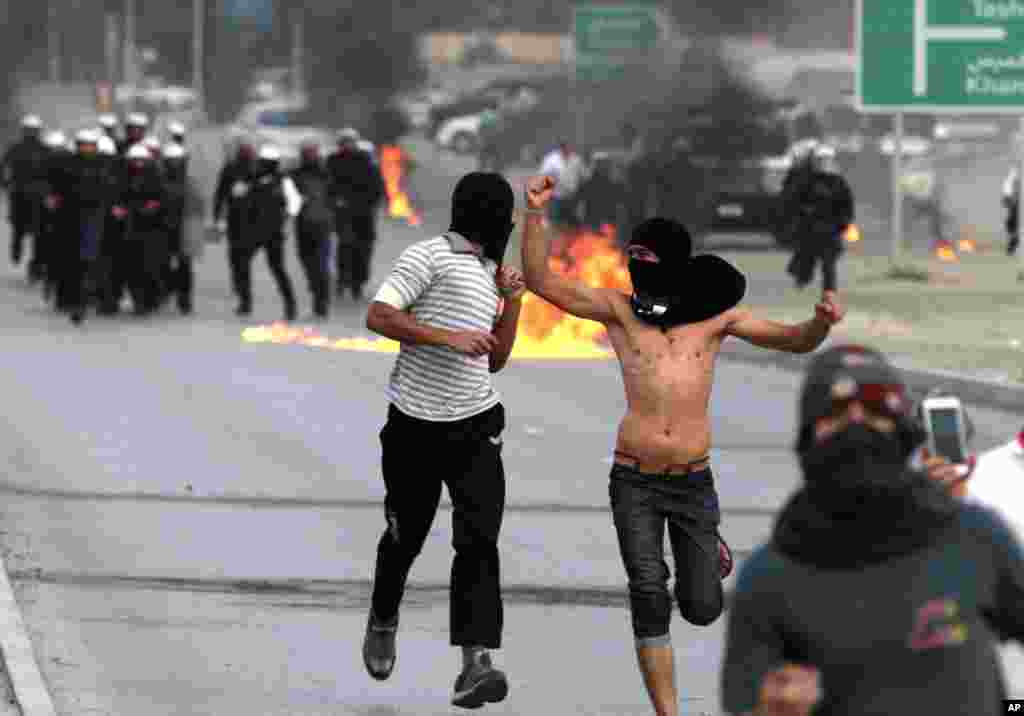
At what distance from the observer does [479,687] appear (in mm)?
9141

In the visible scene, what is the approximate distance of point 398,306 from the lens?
915cm

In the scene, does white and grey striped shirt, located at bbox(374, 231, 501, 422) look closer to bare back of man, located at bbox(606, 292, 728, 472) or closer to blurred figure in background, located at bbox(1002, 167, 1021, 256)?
bare back of man, located at bbox(606, 292, 728, 472)

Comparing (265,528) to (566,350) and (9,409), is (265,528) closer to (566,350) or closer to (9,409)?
(9,409)

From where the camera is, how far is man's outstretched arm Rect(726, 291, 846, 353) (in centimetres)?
795

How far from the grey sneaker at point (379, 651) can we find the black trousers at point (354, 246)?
21457 mm

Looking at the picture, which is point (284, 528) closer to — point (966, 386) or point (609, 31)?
point (966, 386)

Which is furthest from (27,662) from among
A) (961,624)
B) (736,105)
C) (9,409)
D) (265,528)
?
(736,105)

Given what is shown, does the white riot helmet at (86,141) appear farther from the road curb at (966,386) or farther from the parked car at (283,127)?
the parked car at (283,127)

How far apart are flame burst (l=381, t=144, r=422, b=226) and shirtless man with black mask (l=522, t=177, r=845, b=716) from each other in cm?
4110

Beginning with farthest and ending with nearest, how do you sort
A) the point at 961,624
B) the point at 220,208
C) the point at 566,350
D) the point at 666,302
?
the point at 220,208
the point at 566,350
the point at 666,302
the point at 961,624

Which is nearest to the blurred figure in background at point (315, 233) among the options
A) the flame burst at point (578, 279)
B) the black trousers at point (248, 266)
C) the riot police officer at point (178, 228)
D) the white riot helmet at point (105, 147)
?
the black trousers at point (248, 266)

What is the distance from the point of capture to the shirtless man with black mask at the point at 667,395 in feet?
28.6

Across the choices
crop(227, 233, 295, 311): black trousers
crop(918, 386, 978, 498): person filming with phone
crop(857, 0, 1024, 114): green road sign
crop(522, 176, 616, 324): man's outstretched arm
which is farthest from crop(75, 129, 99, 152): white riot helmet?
crop(918, 386, 978, 498): person filming with phone

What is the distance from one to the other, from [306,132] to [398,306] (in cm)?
6025
